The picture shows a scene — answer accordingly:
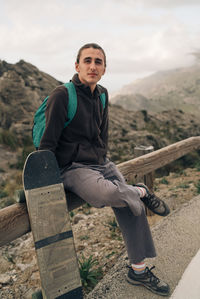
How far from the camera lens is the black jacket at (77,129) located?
2.09 m

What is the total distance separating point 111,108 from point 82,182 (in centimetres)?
1240

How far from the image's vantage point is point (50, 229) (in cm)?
188

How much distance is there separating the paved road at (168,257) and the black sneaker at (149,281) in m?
0.04

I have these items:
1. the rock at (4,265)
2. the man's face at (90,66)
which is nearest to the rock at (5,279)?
the rock at (4,265)

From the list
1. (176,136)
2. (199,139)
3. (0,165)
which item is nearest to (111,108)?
(176,136)

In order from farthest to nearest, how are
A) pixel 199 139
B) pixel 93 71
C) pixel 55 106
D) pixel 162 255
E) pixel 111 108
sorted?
1. pixel 111 108
2. pixel 199 139
3. pixel 162 255
4. pixel 93 71
5. pixel 55 106

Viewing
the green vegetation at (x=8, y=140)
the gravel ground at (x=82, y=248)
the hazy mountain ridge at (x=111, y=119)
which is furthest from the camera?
the hazy mountain ridge at (x=111, y=119)

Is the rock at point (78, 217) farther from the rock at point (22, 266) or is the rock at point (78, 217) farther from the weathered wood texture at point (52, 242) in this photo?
the weathered wood texture at point (52, 242)

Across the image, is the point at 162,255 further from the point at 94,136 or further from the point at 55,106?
the point at 55,106

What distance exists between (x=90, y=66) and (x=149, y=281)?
1945mm

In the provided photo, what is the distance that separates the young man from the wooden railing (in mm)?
274

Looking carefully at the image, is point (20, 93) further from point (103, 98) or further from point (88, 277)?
point (88, 277)

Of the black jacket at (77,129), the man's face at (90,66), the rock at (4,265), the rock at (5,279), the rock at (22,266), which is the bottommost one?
the rock at (4,265)

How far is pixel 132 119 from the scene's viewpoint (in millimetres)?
13648
